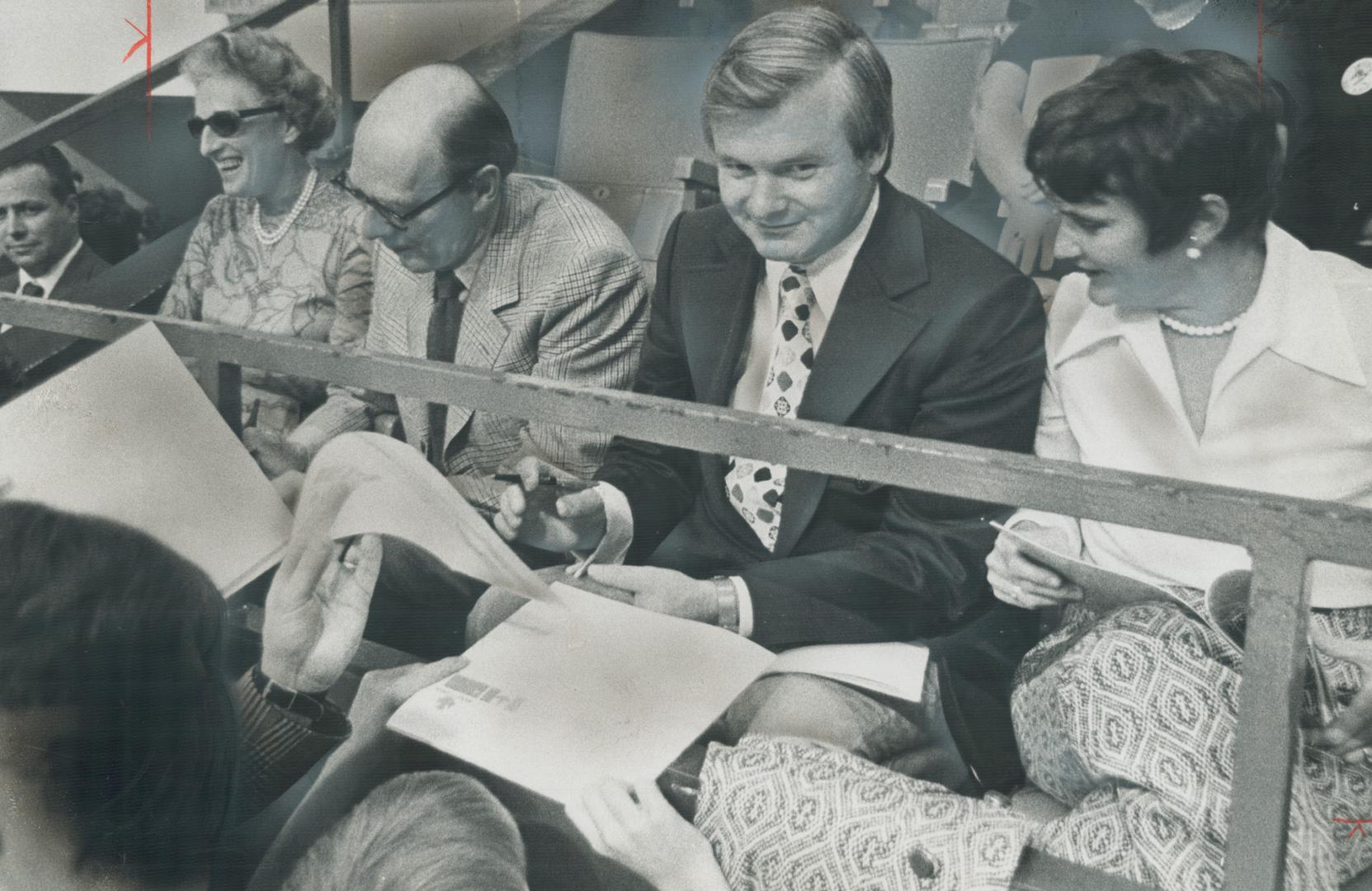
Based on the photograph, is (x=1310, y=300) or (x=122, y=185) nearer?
(x=1310, y=300)

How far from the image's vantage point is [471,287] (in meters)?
1.78

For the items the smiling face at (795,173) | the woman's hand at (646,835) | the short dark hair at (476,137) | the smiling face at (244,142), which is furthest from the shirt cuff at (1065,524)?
the smiling face at (244,142)

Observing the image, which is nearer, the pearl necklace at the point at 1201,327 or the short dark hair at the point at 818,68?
the pearl necklace at the point at 1201,327

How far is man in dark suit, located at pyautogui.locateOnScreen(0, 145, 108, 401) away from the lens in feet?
6.99

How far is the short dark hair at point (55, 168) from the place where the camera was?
2.12 meters

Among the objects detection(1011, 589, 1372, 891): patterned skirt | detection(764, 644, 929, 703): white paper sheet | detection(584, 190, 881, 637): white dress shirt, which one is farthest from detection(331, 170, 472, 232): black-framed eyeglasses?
detection(1011, 589, 1372, 891): patterned skirt

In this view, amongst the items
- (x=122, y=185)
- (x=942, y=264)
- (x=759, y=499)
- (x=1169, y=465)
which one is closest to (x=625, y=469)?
(x=759, y=499)

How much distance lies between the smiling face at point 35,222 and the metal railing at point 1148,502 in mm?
1168

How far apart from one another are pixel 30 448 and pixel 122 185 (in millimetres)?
520

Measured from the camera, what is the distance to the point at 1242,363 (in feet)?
4.07

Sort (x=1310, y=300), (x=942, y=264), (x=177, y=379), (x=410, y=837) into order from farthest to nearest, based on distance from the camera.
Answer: (x=177, y=379)
(x=410, y=837)
(x=942, y=264)
(x=1310, y=300)

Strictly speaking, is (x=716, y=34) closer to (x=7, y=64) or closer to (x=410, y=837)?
(x=410, y=837)

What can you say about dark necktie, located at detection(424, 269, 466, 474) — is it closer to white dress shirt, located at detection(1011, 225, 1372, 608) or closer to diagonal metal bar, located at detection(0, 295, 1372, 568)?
diagonal metal bar, located at detection(0, 295, 1372, 568)

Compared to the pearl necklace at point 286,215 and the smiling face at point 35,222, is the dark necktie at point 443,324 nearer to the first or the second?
the pearl necklace at point 286,215
